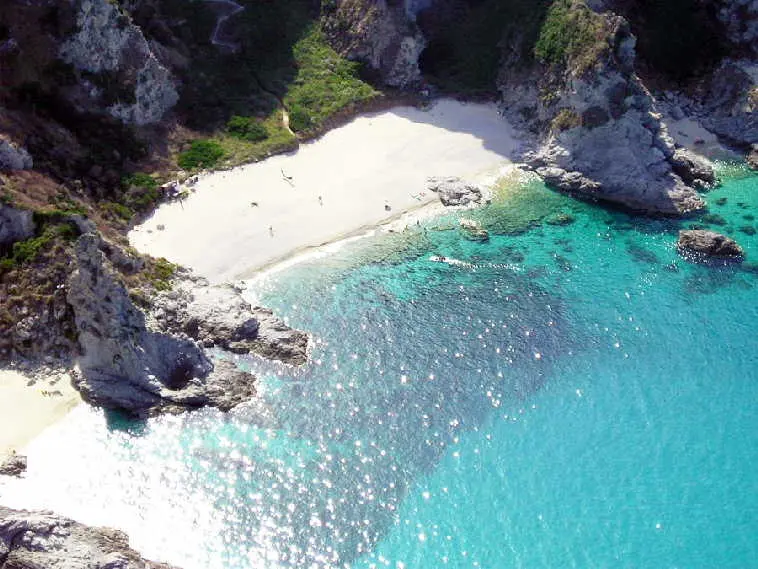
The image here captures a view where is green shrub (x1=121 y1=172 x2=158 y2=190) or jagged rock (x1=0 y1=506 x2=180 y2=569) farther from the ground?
green shrub (x1=121 y1=172 x2=158 y2=190)

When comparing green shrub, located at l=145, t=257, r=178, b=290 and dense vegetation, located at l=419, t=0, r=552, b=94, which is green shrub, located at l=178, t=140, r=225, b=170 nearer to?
green shrub, located at l=145, t=257, r=178, b=290

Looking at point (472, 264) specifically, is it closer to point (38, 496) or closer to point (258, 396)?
point (258, 396)

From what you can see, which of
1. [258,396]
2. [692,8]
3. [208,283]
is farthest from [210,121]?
[692,8]

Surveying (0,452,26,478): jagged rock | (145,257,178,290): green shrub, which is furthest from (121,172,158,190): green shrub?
(0,452,26,478): jagged rock

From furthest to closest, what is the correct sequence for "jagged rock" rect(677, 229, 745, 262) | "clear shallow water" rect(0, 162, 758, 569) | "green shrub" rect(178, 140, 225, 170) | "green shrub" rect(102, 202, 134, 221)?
"green shrub" rect(178, 140, 225, 170), "jagged rock" rect(677, 229, 745, 262), "green shrub" rect(102, 202, 134, 221), "clear shallow water" rect(0, 162, 758, 569)

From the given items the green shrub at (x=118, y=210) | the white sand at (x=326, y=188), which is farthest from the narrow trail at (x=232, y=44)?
the green shrub at (x=118, y=210)

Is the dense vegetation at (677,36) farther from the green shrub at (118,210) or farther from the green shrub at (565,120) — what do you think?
the green shrub at (118,210)

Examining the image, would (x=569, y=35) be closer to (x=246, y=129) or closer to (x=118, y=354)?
(x=246, y=129)
